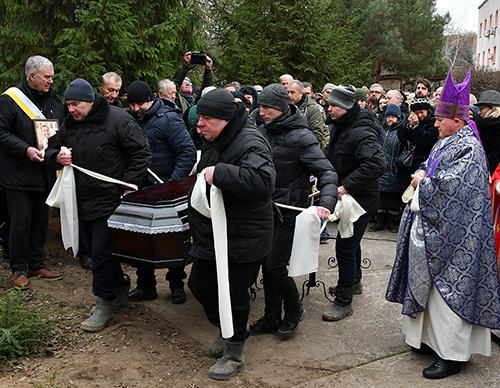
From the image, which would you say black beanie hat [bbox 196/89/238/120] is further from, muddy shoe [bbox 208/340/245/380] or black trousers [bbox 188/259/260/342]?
muddy shoe [bbox 208/340/245/380]

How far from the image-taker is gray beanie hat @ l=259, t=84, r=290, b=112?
4.45 metres

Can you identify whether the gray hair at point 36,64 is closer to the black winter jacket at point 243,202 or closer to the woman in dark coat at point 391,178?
the black winter jacket at point 243,202

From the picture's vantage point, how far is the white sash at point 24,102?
18.2ft

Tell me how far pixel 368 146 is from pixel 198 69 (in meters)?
6.96

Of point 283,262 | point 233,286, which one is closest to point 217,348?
point 233,286

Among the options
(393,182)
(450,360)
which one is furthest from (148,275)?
(393,182)

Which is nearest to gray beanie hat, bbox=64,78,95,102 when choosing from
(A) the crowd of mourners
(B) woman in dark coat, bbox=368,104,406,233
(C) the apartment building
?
(A) the crowd of mourners

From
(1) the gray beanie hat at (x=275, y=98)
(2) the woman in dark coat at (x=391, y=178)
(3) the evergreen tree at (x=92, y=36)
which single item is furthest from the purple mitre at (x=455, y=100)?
(2) the woman in dark coat at (x=391, y=178)

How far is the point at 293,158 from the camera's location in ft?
14.6

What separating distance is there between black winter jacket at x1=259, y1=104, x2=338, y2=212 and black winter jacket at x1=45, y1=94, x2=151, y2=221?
1227 millimetres

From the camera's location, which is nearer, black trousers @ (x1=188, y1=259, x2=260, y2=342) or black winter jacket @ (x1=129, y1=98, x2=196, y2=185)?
black trousers @ (x1=188, y1=259, x2=260, y2=342)

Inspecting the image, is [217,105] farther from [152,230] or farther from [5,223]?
[5,223]

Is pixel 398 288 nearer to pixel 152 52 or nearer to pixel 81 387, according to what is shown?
pixel 81 387

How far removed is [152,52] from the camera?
7.38m
